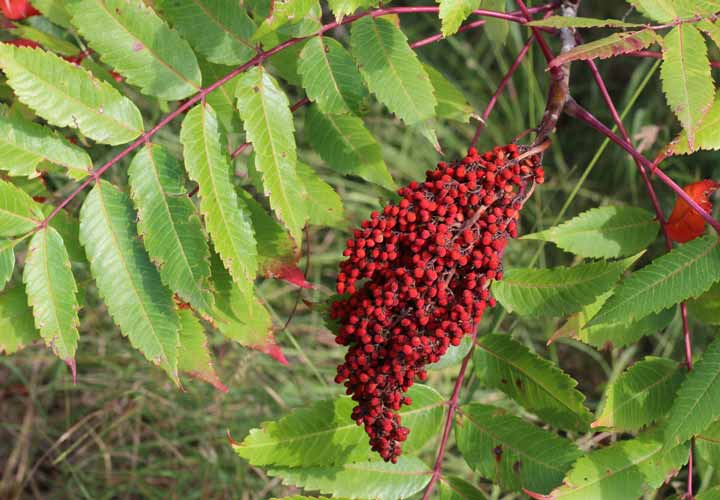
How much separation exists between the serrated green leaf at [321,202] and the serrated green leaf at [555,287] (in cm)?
39

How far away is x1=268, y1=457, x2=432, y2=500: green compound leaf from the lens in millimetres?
1803

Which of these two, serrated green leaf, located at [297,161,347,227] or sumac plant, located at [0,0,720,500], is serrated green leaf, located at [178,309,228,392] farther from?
serrated green leaf, located at [297,161,347,227]

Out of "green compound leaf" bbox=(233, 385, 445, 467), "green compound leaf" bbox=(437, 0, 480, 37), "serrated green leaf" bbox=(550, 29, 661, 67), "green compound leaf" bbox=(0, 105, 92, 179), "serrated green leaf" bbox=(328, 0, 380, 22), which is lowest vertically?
"green compound leaf" bbox=(233, 385, 445, 467)

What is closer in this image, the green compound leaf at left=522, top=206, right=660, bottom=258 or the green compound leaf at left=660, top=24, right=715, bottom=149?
the green compound leaf at left=660, top=24, right=715, bottom=149

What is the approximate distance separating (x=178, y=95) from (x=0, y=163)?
0.38 metres

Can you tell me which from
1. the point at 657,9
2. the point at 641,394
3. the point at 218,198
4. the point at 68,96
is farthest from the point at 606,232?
the point at 68,96

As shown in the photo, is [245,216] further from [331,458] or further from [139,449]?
[139,449]

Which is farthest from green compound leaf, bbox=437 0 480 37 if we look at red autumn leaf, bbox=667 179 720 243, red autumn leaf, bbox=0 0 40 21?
red autumn leaf, bbox=0 0 40 21

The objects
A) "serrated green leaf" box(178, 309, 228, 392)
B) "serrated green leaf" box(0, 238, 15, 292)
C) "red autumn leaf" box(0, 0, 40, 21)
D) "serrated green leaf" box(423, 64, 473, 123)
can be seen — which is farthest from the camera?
"red autumn leaf" box(0, 0, 40, 21)

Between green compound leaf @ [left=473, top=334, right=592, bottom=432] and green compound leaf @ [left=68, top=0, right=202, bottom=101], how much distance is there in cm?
85

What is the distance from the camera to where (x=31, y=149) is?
175 cm

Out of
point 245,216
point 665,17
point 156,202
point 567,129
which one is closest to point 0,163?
point 156,202

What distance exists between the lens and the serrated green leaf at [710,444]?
1.80 meters

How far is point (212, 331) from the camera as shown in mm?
3740
